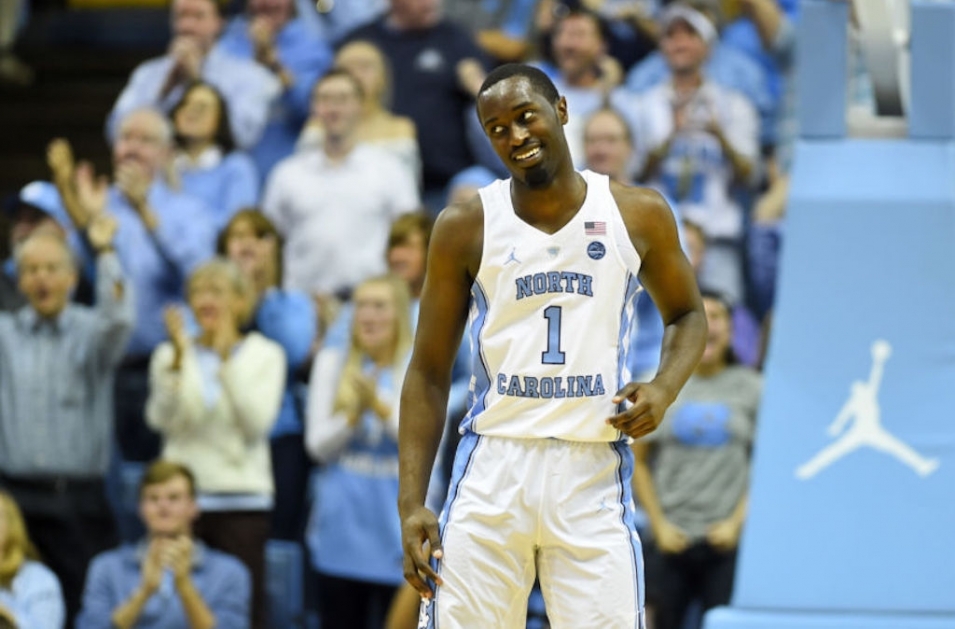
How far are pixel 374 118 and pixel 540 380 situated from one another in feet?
18.4

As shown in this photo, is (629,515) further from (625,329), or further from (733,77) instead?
(733,77)

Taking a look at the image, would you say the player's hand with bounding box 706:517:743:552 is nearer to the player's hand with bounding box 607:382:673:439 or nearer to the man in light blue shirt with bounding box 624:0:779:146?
the man in light blue shirt with bounding box 624:0:779:146

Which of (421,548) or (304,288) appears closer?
(421,548)

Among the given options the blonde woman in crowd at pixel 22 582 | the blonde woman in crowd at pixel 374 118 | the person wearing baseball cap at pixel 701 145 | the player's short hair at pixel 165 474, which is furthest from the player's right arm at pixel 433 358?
the blonde woman in crowd at pixel 374 118

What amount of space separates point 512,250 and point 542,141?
273 mm

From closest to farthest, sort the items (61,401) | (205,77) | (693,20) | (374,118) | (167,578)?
(167,578) → (61,401) → (693,20) → (374,118) → (205,77)

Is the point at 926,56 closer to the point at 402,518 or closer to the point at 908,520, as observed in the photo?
the point at 908,520

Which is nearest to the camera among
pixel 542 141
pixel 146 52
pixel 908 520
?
pixel 542 141

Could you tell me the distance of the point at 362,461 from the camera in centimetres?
787

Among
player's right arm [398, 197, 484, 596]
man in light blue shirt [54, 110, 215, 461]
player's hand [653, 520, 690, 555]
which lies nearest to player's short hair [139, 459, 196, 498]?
man in light blue shirt [54, 110, 215, 461]

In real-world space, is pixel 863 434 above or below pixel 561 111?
below

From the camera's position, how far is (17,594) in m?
7.62

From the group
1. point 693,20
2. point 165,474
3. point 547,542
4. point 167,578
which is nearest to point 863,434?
point 547,542

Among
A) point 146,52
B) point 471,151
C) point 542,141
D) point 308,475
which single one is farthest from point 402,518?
point 146,52
